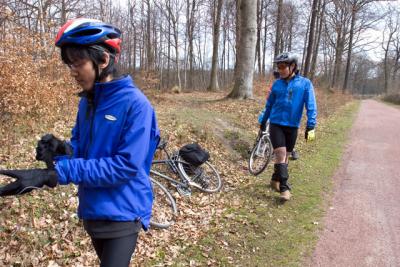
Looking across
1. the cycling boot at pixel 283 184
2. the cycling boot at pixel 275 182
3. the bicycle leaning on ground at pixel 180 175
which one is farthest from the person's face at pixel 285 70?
the bicycle leaning on ground at pixel 180 175

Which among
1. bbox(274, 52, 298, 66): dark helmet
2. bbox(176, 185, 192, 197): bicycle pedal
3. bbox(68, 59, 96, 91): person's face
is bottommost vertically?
bbox(176, 185, 192, 197): bicycle pedal

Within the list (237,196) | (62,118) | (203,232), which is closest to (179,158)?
(237,196)

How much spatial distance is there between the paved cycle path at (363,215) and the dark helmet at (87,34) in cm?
373

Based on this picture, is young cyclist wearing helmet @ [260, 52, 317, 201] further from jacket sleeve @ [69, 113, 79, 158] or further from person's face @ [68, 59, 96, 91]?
person's face @ [68, 59, 96, 91]

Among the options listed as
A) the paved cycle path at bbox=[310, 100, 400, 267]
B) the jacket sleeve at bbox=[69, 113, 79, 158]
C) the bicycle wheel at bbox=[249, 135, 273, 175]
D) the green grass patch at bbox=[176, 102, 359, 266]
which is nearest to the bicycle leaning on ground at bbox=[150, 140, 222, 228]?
the green grass patch at bbox=[176, 102, 359, 266]

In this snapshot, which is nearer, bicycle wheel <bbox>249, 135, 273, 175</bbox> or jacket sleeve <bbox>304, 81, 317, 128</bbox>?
jacket sleeve <bbox>304, 81, 317, 128</bbox>

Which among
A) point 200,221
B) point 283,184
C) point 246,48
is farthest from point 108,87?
point 246,48

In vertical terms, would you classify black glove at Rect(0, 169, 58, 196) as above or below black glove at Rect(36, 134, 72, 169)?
below

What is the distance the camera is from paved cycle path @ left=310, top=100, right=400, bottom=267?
15.6 feet

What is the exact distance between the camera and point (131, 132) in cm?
210

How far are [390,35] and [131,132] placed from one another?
65665 mm

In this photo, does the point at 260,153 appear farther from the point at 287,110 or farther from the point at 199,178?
the point at 287,110

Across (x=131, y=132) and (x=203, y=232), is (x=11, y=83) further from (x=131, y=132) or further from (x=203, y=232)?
(x=131, y=132)

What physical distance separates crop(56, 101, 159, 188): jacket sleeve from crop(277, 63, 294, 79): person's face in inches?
181
